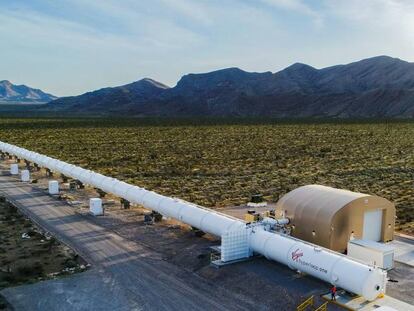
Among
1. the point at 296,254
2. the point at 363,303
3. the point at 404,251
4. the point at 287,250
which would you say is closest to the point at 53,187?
the point at 287,250

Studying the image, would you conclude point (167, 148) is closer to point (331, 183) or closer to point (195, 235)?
point (331, 183)

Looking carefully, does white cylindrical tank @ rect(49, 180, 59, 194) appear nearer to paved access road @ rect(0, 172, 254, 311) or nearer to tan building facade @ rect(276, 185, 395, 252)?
paved access road @ rect(0, 172, 254, 311)

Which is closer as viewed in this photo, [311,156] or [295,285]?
[295,285]

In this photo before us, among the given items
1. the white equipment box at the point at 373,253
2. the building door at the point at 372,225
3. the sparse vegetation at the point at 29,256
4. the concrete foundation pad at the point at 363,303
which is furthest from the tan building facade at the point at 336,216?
the sparse vegetation at the point at 29,256

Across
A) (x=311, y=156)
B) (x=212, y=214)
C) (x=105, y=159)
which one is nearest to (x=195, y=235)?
(x=212, y=214)

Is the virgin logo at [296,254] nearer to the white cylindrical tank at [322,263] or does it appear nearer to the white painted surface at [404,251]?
the white cylindrical tank at [322,263]

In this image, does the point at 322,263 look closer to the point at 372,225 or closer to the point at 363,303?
the point at 363,303

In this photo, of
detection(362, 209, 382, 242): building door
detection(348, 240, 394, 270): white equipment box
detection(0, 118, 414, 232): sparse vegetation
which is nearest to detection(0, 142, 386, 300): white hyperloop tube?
detection(348, 240, 394, 270): white equipment box
